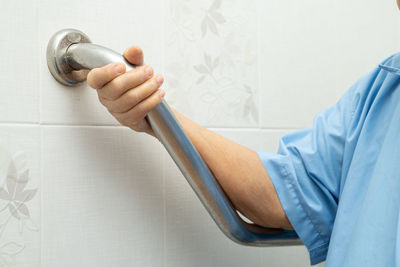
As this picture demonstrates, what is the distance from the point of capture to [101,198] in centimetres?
55

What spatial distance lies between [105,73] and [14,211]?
0.19 metres

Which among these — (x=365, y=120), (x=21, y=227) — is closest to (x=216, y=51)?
(x=365, y=120)

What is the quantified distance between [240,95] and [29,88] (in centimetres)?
30

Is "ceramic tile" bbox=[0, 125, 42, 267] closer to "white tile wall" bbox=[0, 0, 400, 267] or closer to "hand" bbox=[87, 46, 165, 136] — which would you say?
"white tile wall" bbox=[0, 0, 400, 267]

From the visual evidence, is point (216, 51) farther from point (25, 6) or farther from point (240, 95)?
point (25, 6)

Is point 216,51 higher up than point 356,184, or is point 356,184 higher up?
point 216,51

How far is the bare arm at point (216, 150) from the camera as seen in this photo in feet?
1.50

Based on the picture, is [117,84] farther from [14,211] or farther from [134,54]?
[14,211]

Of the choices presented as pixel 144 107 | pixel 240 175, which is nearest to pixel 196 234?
pixel 240 175

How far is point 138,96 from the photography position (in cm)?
45

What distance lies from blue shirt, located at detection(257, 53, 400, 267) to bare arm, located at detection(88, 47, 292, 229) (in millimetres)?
18

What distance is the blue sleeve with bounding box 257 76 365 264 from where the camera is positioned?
573 mm

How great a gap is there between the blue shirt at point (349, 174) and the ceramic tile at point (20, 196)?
275mm

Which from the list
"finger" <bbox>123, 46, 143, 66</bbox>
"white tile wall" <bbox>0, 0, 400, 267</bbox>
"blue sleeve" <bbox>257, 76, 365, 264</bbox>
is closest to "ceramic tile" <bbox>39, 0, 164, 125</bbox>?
"white tile wall" <bbox>0, 0, 400, 267</bbox>
